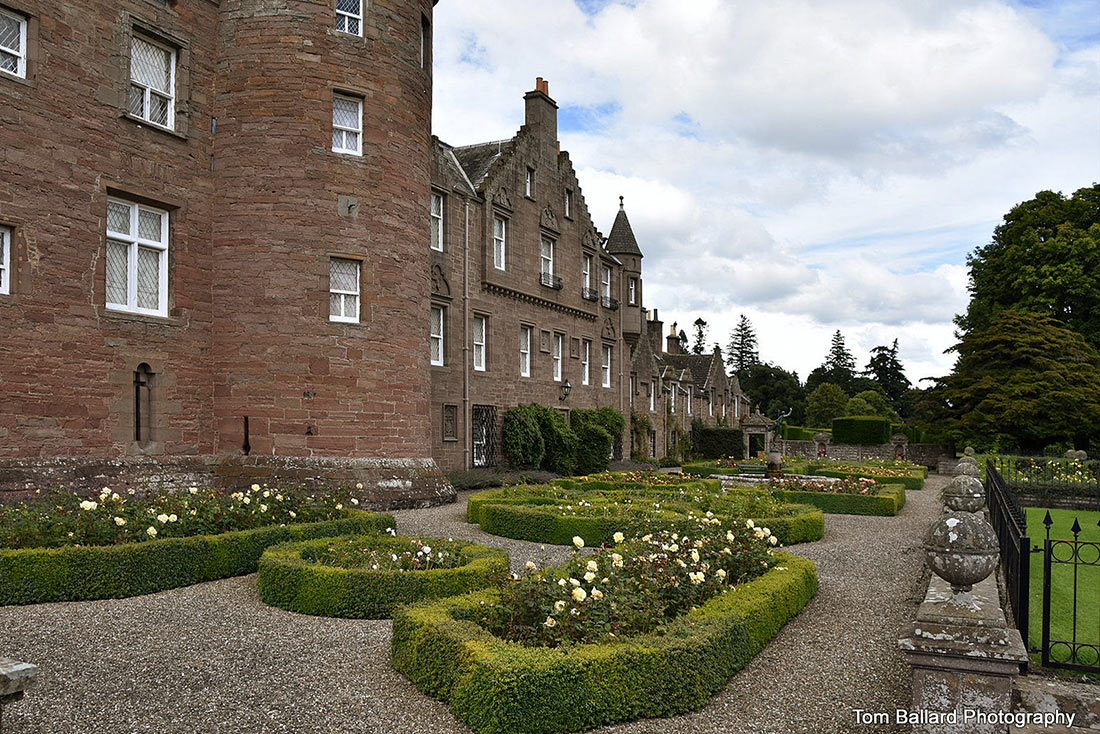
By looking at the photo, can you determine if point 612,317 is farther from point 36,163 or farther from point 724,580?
point 724,580

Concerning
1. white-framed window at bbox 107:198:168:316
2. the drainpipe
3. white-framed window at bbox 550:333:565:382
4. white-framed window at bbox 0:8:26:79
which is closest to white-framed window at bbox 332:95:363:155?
white-framed window at bbox 107:198:168:316

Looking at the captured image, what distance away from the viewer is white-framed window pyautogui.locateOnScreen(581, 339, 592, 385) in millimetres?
31672

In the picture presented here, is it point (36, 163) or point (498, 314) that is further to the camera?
point (498, 314)

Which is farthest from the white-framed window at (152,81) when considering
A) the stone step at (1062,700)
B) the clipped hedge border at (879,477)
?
the clipped hedge border at (879,477)

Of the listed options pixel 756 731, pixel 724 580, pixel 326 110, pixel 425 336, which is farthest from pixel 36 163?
pixel 756 731

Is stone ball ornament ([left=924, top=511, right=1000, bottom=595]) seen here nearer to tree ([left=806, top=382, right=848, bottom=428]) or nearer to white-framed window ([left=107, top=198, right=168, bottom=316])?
white-framed window ([left=107, top=198, right=168, bottom=316])

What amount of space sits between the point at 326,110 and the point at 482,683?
1486 centimetres

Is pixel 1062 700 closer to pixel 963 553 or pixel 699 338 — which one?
pixel 963 553

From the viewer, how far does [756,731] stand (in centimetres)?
534

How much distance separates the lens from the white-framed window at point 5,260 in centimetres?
1327

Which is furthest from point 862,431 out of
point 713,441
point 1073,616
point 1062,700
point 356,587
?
point 1062,700

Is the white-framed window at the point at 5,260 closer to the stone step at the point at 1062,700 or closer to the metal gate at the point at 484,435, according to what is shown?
the metal gate at the point at 484,435

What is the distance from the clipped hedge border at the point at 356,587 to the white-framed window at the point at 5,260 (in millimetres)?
7970

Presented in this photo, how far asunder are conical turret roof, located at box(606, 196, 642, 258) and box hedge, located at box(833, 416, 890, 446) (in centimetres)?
2009
